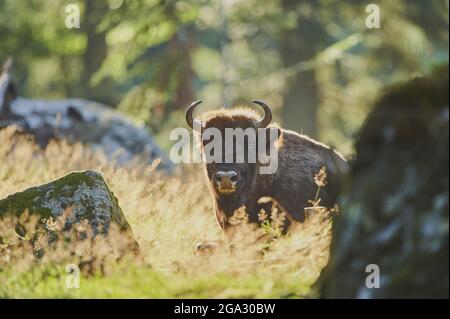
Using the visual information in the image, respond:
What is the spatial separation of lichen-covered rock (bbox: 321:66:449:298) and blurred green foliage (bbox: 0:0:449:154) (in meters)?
15.0

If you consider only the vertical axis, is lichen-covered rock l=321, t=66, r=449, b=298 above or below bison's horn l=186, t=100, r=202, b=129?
below

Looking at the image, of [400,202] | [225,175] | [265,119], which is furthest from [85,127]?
[400,202]

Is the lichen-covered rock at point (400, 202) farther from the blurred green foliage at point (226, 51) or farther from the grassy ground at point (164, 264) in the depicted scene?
the blurred green foliage at point (226, 51)

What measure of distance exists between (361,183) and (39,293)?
2524 mm

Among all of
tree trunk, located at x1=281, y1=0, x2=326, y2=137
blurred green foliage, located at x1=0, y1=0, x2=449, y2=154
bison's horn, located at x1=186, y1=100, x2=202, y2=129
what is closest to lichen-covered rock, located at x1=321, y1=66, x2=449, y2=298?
bison's horn, located at x1=186, y1=100, x2=202, y2=129

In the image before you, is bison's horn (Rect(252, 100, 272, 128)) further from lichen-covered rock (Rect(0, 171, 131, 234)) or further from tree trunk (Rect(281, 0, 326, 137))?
tree trunk (Rect(281, 0, 326, 137))

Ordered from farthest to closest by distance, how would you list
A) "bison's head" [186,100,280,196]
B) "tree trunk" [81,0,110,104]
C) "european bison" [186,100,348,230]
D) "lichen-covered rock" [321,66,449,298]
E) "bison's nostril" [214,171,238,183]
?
"tree trunk" [81,0,110,104], "european bison" [186,100,348,230], "bison's head" [186,100,280,196], "bison's nostril" [214,171,238,183], "lichen-covered rock" [321,66,449,298]

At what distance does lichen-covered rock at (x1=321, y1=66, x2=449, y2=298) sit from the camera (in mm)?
5133

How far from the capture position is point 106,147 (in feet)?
55.8

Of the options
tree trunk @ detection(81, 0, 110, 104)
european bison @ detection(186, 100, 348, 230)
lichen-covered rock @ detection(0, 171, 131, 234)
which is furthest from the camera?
tree trunk @ detection(81, 0, 110, 104)

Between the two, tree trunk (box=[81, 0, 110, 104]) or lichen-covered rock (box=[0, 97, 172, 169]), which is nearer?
lichen-covered rock (box=[0, 97, 172, 169])

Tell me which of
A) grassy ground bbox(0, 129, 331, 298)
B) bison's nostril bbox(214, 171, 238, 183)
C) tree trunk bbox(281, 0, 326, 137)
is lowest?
grassy ground bbox(0, 129, 331, 298)

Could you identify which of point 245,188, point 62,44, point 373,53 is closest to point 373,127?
point 245,188

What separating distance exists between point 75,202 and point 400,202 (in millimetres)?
3656
